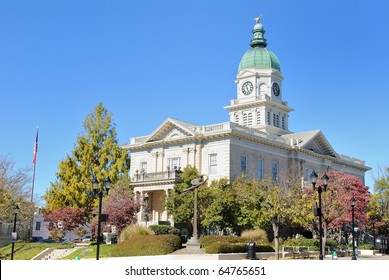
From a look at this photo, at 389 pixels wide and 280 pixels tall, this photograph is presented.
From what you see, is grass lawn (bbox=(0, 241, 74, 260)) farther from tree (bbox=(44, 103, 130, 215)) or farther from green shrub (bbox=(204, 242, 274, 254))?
green shrub (bbox=(204, 242, 274, 254))

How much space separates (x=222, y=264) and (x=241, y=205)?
124ft

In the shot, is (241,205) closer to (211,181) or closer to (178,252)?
(211,181)

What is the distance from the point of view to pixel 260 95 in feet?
226

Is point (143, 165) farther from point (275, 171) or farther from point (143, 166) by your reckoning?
point (275, 171)

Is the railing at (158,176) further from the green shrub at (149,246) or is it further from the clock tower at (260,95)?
the clock tower at (260,95)

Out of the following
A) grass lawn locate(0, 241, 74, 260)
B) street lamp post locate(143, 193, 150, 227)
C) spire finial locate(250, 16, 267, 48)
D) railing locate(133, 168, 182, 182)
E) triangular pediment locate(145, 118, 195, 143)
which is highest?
spire finial locate(250, 16, 267, 48)

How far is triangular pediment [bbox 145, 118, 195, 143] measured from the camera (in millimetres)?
56369

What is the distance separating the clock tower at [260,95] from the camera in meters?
68.9

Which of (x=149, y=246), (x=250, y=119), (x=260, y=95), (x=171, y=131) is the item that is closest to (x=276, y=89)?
(x=260, y=95)

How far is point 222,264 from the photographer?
12.3m

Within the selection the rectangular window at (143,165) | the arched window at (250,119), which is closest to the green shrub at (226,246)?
the rectangular window at (143,165)

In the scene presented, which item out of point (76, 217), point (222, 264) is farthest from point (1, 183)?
point (222, 264)

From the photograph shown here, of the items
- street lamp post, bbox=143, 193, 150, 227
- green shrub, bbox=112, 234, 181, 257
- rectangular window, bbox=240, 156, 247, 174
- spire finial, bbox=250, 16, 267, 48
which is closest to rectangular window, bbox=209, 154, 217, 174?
rectangular window, bbox=240, 156, 247, 174

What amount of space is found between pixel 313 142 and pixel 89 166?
27.3 meters
